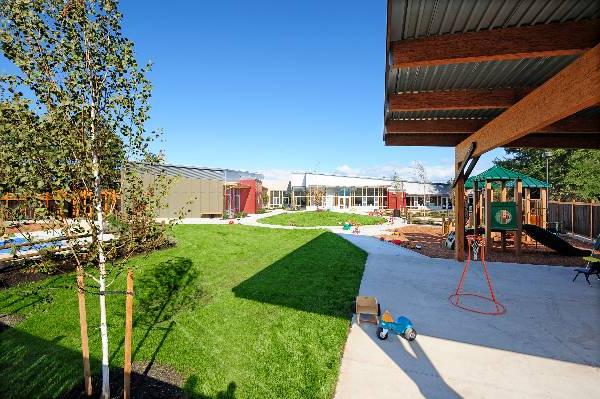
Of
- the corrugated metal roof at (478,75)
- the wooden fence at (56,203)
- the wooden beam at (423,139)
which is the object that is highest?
the corrugated metal roof at (478,75)

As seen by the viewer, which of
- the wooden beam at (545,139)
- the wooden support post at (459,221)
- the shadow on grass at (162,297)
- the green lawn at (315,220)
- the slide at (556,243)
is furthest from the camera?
the green lawn at (315,220)

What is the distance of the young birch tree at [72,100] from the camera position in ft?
10.3

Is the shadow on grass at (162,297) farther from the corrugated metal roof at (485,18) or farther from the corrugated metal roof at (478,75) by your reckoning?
the corrugated metal roof at (478,75)

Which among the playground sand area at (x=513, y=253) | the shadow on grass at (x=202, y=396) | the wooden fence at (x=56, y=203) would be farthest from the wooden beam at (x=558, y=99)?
the playground sand area at (x=513, y=253)

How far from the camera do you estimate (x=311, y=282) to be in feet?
28.0

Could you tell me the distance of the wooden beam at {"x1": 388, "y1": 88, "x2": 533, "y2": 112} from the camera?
6.77 metres

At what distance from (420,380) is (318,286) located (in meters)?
4.22

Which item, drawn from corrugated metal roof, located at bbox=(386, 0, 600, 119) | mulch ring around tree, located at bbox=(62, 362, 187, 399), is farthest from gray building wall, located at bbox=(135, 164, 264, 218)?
corrugated metal roof, located at bbox=(386, 0, 600, 119)

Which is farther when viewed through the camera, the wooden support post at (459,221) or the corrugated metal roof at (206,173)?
the corrugated metal roof at (206,173)

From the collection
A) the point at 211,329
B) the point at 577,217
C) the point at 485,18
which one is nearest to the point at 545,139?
the point at 485,18

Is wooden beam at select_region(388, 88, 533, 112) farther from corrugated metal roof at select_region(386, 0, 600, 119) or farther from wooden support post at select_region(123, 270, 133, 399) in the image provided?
wooden support post at select_region(123, 270, 133, 399)

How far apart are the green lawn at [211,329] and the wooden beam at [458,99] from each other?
15.1ft

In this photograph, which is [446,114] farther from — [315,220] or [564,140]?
[315,220]

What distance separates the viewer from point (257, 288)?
8.02m
